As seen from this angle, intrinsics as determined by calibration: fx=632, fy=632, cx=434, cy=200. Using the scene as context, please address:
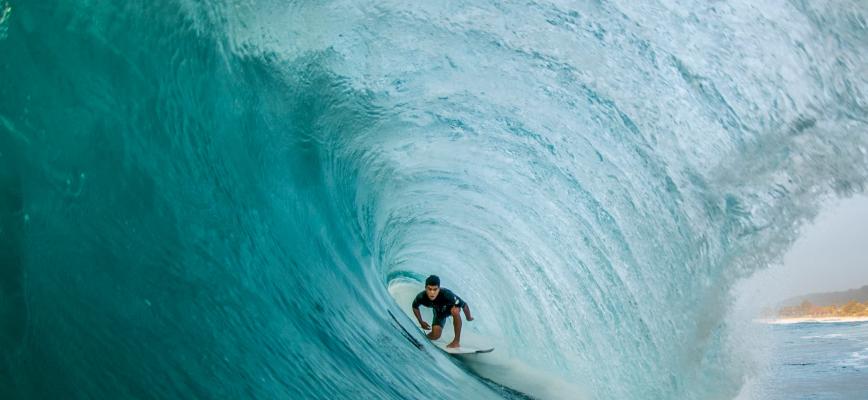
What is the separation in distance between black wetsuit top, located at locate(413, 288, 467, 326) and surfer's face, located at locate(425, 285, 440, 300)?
6 centimetres

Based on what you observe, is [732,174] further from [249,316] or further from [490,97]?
[249,316]

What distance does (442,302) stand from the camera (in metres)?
7.86

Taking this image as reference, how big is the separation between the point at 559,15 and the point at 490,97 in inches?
61.3

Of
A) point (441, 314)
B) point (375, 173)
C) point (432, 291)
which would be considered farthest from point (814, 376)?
point (375, 173)

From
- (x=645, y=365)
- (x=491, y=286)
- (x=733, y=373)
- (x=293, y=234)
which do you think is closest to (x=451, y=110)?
(x=293, y=234)

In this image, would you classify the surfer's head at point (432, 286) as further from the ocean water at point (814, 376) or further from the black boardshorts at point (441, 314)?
the ocean water at point (814, 376)

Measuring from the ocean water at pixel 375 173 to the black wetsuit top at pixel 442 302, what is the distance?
571mm

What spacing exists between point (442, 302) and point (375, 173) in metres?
1.85

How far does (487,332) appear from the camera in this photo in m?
16.9

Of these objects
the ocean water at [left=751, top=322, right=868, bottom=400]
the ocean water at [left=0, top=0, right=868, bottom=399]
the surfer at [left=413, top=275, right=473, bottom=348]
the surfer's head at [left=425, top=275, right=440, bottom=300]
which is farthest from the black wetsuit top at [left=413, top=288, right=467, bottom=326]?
the ocean water at [left=751, top=322, right=868, bottom=400]

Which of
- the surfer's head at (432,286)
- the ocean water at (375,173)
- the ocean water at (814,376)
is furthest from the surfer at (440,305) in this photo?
the ocean water at (814,376)

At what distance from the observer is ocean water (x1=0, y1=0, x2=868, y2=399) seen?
2.96m

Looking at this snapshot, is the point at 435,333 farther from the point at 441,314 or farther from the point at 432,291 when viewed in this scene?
the point at 432,291

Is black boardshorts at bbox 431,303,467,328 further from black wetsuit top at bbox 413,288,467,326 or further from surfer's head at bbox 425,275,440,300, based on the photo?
surfer's head at bbox 425,275,440,300
